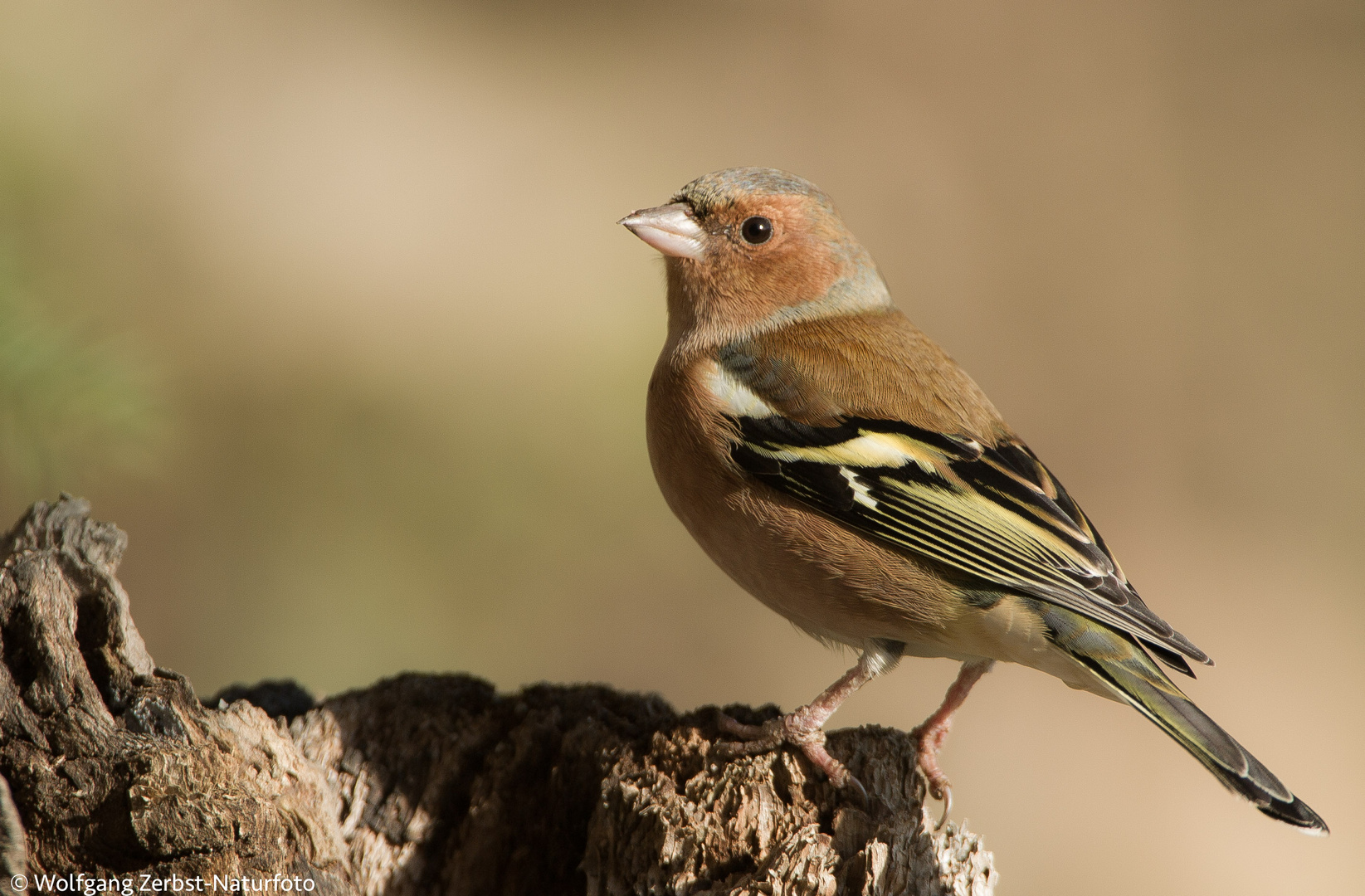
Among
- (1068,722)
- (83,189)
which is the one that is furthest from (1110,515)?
(83,189)

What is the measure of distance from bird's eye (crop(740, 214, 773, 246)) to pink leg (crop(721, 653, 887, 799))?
1.55 metres

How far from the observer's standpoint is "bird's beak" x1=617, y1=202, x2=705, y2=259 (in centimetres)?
368

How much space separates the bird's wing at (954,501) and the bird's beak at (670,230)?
712mm

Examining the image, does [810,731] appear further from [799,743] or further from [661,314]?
[661,314]

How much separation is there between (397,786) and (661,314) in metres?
4.44

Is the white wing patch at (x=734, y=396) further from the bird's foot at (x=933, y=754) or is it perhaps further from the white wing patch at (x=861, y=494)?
the bird's foot at (x=933, y=754)

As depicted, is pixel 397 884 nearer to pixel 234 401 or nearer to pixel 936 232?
pixel 234 401

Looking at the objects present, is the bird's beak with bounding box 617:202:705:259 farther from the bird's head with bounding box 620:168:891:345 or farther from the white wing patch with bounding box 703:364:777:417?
the white wing patch with bounding box 703:364:777:417

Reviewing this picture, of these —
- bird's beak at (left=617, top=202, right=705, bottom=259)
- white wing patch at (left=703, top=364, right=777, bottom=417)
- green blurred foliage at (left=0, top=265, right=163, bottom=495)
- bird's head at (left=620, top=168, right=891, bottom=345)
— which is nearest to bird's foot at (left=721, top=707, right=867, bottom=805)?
white wing patch at (left=703, top=364, right=777, bottom=417)

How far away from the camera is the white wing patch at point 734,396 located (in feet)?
10.7

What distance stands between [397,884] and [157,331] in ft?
14.5

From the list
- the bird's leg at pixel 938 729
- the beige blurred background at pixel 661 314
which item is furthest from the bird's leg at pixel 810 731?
the beige blurred background at pixel 661 314

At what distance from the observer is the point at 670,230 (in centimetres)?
371

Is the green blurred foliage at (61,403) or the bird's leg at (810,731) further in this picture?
the bird's leg at (810,731)
